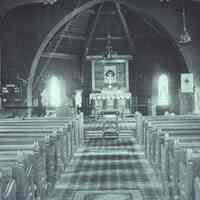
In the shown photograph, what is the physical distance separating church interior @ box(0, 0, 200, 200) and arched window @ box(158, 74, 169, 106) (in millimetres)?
64

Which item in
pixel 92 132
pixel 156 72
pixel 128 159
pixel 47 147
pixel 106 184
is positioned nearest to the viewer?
pixel 47 147

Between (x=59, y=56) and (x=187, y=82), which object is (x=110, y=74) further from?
(x=187, y=82)

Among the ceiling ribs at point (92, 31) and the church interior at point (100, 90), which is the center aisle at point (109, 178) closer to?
the church interior at point (100, 90)

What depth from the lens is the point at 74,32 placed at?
2497 centimetres

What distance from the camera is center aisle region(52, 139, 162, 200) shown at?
21.0 feet

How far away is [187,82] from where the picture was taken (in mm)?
19844

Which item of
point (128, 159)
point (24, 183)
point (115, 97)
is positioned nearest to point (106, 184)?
point (128, 159)

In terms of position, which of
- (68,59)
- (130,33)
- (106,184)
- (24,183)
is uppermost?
(130,33)

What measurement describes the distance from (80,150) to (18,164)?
814cm

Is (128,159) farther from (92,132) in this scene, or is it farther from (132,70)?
(132,70)

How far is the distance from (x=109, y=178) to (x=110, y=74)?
16.6m

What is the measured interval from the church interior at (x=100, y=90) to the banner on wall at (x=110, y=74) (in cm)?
6

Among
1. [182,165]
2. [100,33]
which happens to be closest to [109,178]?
[182,165]

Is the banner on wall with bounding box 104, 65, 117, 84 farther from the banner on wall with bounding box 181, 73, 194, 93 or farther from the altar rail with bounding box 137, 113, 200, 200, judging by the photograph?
the altar rail with bounding box 137, 113, 200, 200
